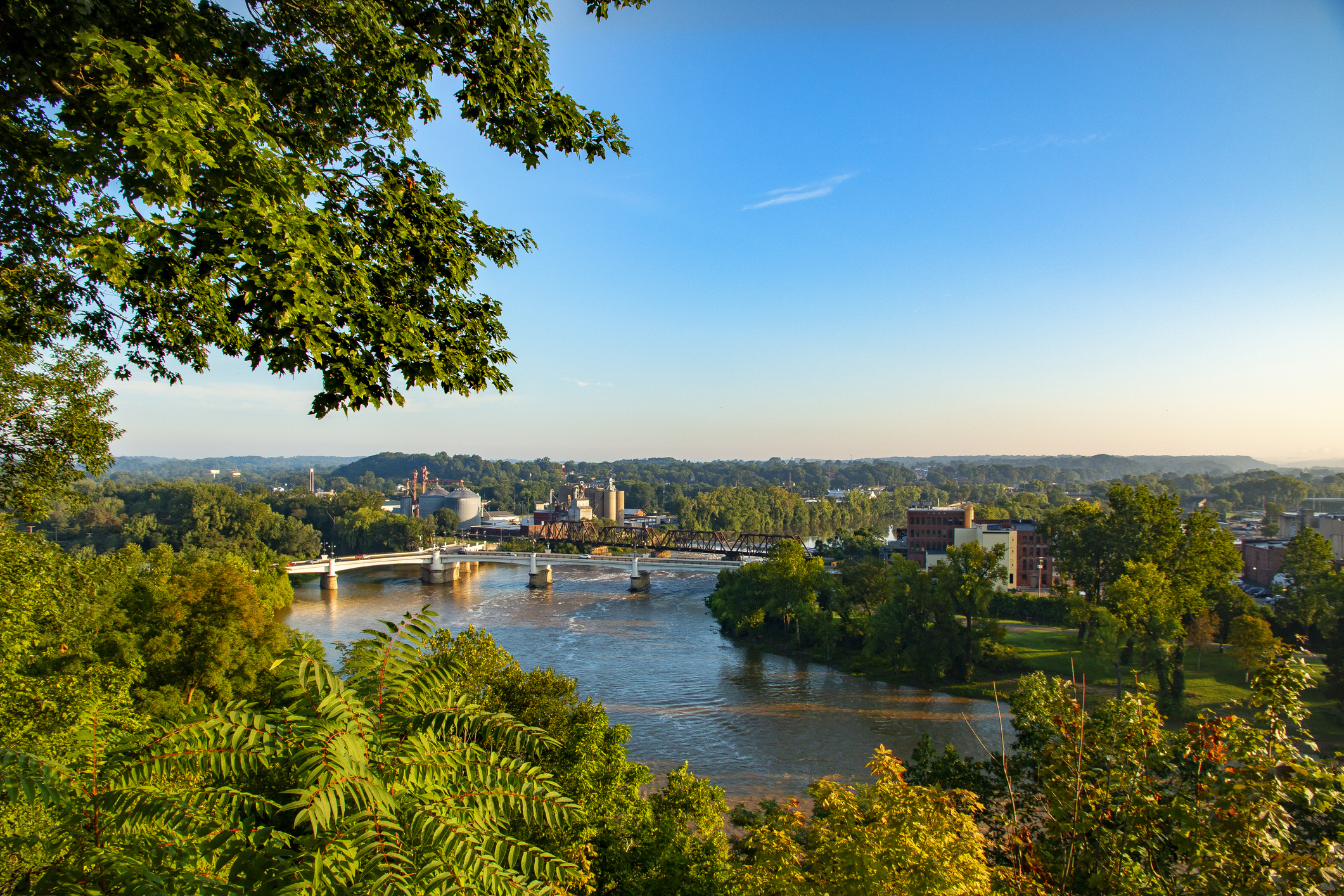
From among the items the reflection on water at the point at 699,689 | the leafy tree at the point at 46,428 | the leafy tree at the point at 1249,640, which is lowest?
the reflection on water at the point at 699,689

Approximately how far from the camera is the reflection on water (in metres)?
16.9

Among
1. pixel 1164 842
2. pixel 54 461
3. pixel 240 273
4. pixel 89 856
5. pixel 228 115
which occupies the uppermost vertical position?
pixel 228 115

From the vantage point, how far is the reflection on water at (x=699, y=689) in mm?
16906

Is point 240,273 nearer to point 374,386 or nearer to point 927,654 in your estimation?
point 374,386

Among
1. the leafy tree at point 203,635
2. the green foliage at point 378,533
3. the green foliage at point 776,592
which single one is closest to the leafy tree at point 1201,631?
the green foliage at point 776,592

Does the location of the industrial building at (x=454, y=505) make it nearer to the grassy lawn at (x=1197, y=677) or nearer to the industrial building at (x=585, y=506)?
the industrial building at (x=585, y=506)

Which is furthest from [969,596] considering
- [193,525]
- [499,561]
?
[193,525]

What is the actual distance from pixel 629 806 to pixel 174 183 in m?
9.01

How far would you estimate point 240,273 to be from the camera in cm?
260

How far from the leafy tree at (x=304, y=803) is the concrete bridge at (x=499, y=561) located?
38.5 meters

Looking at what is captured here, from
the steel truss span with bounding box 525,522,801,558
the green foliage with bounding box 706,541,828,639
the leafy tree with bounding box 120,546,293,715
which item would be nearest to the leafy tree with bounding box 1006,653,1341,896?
the leafy tree with bounding box 120,546,293,715

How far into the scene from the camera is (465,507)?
86.9 metres

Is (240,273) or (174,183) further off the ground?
(174,183)

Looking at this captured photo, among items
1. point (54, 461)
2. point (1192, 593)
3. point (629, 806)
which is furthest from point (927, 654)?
point (54, 461)
